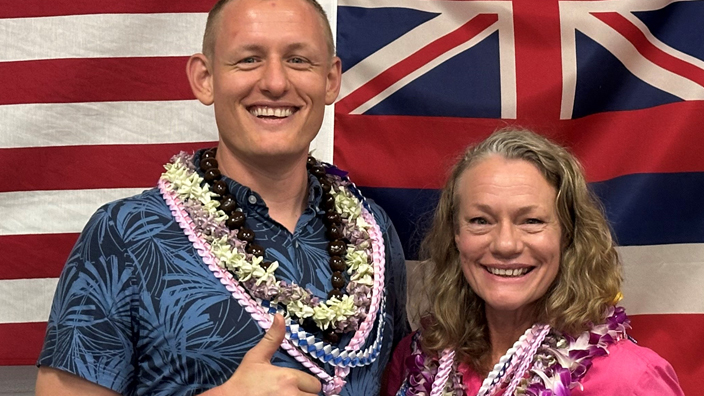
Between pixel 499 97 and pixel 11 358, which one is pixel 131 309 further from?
pixel 499 97

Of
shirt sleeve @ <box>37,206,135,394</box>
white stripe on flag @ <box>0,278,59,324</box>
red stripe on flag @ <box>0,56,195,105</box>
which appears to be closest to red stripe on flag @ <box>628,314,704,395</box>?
shirt sleeve @ <box>37,206,135,394</box>

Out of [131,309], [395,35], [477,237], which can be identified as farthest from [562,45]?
[131,309]

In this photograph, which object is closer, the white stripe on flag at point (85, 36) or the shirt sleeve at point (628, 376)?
the shirt sleeve at point (628, 376)

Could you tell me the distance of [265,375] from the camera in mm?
1600

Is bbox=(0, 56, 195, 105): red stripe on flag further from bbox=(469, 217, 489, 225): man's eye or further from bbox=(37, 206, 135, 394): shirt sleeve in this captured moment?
bbox=(469, 217, 489, 225): man's eye

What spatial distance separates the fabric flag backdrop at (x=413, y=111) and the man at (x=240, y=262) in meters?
0.52

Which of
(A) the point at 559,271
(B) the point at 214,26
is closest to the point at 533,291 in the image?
(A) the point at 559,271

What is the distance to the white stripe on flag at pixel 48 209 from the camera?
250 centimetres

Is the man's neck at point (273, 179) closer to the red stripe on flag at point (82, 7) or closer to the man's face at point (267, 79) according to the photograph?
the man's face at point (267, 79)

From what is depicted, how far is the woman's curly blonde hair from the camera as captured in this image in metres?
1.84

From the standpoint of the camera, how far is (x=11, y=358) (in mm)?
2482

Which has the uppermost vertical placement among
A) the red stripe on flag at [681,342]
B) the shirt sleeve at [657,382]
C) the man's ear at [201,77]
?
the man's ear at [201,77]

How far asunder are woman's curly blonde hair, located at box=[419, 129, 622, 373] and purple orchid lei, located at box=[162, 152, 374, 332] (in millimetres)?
208

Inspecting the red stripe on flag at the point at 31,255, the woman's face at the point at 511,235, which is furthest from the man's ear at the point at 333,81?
the red stripe on flag at the point at 31,255
